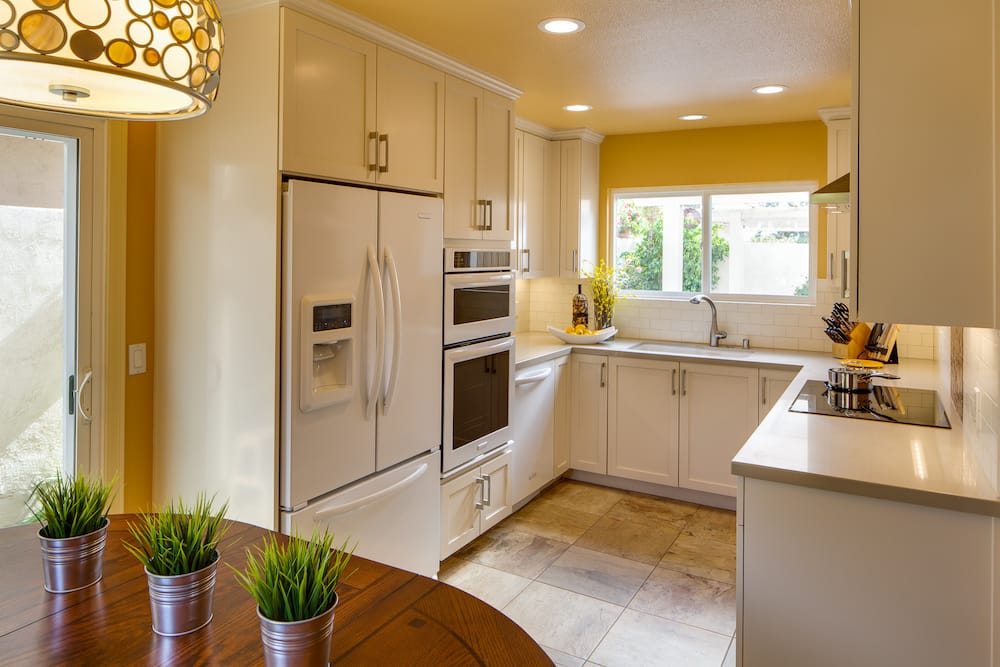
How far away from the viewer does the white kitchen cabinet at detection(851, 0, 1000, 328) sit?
5.25 feet

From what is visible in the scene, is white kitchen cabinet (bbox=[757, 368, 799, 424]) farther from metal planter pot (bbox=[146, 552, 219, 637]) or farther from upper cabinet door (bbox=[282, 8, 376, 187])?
metal planter pot (bbox=[146, 552, 219, 637])

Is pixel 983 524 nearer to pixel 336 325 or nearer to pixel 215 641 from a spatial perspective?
pixel 215 641

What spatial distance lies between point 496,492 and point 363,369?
4.46 ft

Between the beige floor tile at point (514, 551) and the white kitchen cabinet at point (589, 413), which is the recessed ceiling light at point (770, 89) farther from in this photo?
the beige floor tile at point (514, 551)

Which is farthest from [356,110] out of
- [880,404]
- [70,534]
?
[880,404]

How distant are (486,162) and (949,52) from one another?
2.07 m

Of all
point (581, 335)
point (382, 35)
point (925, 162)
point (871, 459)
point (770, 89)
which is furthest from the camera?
point (581, 335)

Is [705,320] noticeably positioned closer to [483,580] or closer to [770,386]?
[770,386]

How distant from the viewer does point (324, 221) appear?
2.38 metres

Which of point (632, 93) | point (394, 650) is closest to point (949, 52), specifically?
point (394, 650)

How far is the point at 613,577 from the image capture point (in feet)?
10.7

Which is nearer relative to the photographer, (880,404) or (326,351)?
(326,351)

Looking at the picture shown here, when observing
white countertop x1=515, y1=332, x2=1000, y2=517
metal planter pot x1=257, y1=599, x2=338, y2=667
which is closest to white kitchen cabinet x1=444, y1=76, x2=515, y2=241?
white countertop x1=515, y1=332, x2=1000, y2=517

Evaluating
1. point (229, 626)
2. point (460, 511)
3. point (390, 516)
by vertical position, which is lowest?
point (460, 511)
